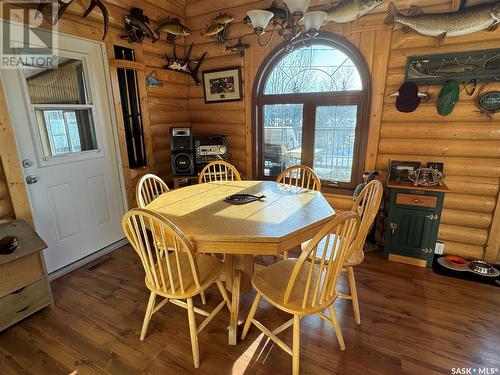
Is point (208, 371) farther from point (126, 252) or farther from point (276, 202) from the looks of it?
point (126, 252)

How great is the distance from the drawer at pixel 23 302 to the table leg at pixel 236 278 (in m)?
1.33

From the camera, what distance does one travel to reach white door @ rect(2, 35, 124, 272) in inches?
82.0

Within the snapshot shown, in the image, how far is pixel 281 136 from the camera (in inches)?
125

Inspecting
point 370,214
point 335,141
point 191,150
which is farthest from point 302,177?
point 191,150

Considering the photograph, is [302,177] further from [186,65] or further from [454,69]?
[186,65]

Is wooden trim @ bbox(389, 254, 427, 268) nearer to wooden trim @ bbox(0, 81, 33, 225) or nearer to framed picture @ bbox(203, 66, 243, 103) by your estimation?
framed picture @ bbox(203, 66, 243, 103)

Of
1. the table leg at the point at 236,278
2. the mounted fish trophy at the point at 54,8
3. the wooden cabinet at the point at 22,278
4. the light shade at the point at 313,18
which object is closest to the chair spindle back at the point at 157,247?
the table leg at the point at 236,278

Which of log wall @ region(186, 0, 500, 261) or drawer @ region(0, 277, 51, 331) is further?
log wall @ region(186, 0, 500, 261)

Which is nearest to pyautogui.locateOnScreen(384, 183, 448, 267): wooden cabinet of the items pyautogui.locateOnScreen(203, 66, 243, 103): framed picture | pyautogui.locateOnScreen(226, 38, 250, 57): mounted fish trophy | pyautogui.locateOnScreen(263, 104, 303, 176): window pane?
pyautogui.locateOnScreen(263, 104, 303, 176): window pane

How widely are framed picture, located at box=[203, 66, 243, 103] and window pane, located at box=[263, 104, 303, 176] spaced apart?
0.42m

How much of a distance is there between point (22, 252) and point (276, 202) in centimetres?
171

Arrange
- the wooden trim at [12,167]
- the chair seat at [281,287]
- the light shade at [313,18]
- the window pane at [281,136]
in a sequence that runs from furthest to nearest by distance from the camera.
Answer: the window pane at [281,136], the wooden trim at [12,167], the light shade at [313,18], the chair seat at [281,287]

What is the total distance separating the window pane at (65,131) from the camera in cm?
220

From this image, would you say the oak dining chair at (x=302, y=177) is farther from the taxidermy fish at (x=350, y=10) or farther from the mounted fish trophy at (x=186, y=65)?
the mounted fish trophy at (x=186, y=65)
